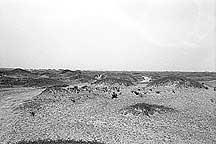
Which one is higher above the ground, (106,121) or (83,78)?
(83,78)

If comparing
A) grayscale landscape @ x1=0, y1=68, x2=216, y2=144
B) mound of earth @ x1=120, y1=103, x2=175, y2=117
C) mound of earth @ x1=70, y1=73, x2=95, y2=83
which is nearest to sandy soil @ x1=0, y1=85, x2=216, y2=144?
grayscale landscape @ x1=0, y1=68, x2=216, y2=144

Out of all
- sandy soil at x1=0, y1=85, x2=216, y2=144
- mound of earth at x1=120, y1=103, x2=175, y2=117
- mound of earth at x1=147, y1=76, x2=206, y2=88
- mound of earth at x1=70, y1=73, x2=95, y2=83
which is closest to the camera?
sandy soil at x1=0, y1=85, x2=216, y2=144

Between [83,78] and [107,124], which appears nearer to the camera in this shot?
[107,124]

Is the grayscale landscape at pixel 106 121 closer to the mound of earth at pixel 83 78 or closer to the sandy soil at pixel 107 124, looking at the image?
the sandy soil at pixel 107 124

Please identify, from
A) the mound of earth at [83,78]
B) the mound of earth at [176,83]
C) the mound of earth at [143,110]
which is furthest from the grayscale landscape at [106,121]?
the mound of earth at [83,78]

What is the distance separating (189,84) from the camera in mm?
44000

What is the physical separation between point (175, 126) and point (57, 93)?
18489 mm

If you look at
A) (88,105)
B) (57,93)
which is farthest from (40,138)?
(57,93)

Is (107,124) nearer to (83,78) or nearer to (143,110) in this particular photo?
(143,110)

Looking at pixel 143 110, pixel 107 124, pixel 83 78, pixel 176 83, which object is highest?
pixel 176 83

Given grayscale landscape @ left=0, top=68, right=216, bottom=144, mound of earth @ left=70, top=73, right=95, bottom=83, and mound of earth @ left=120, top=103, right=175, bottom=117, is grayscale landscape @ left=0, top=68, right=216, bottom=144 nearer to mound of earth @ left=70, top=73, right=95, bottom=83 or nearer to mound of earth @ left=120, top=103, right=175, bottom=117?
mound of earth @ left=120, top=103, right=175, bottom=117

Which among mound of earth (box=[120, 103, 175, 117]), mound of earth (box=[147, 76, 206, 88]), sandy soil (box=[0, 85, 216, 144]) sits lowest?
sandy soil (box=[0, 85, 216, 144])

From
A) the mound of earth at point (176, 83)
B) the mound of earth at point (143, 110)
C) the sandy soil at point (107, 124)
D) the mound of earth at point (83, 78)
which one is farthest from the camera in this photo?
the mound of earth at point (83, 78)

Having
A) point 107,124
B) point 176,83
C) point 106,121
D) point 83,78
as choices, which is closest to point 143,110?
point 106,121
